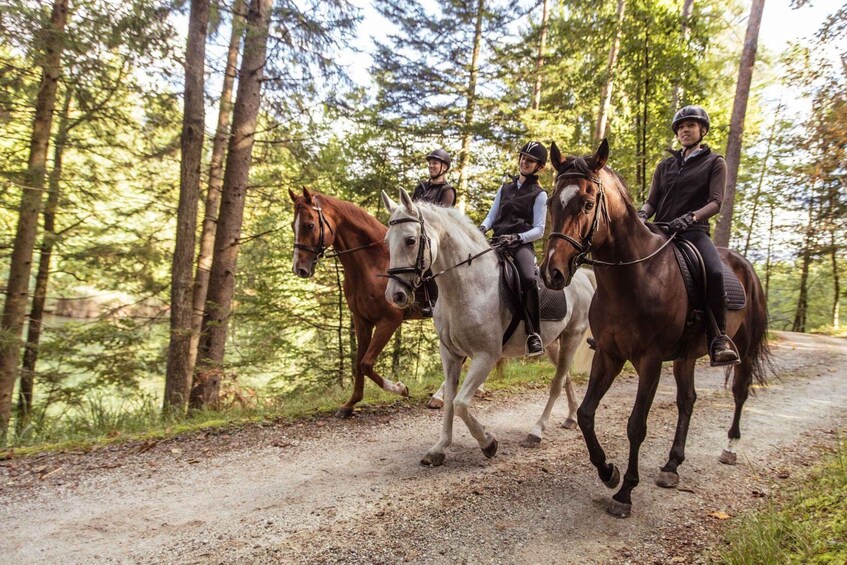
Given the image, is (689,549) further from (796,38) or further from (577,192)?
(796,38)

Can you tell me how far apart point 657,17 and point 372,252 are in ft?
35.7

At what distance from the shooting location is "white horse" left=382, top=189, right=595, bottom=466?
4.14 meters

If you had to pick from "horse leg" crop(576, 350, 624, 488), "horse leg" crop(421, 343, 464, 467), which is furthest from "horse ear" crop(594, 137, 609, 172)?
"horse leg" crop(421, 343, 464, 467)

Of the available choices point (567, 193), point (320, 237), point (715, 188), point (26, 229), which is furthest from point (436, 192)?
point (26, 229)

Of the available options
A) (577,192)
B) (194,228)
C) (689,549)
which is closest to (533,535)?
(689,549)

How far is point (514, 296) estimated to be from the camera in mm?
4914

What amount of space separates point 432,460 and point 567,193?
2828mm

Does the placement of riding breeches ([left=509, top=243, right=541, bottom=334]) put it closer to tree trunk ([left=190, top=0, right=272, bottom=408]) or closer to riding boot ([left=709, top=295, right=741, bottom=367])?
riding boot ([left=709, top=295, right=741, bottom=367])

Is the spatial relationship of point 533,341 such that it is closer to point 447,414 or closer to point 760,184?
point 447,414

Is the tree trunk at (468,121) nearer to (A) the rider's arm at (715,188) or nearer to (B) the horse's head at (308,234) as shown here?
(B) the horse's head at (308,234)

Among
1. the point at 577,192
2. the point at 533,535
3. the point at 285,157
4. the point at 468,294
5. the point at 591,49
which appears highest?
the point at 591,49

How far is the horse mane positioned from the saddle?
86.7 inches

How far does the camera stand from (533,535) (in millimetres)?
3295

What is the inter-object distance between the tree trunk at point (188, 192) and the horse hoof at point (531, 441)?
17.2 ft
